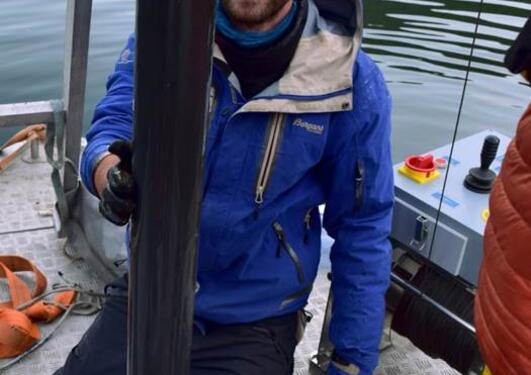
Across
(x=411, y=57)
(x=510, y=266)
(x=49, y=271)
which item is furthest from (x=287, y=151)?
(x=411, y=57)

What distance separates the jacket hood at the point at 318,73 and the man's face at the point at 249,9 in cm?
10

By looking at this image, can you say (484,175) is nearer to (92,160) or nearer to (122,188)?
(92,160)

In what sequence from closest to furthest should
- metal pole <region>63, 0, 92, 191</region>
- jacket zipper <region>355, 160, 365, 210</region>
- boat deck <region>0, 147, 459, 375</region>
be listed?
1. jacket zipper <region>355, 160, 365, 210</region>
2. boat deck <region>0, 147, 459, 375</region>
3. metal pole <region>63, 0, 92, 191</region>

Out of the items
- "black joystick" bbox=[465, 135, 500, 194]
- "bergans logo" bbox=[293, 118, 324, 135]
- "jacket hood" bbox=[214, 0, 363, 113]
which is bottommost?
"black joystick" bbox=[465, 135, 500, 194]

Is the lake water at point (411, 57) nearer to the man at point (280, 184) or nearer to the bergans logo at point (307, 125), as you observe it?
the man at point (280, 184)

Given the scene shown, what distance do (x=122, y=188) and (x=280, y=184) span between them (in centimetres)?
109

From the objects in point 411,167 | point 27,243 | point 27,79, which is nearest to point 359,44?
point 411,167

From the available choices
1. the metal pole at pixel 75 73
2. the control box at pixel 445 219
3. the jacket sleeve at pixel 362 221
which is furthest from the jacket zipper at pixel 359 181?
the metal pole at pixel 75 73

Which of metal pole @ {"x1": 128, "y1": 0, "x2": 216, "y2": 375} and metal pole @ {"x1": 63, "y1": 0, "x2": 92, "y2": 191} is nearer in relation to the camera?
metal pole @ {"x1": 128, "y1": 0, "x2": 216, "y2": 375}

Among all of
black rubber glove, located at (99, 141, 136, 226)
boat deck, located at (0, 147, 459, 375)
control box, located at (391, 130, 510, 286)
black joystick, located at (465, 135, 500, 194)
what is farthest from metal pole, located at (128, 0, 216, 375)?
boat deck, located at (0, 147, 459, 375)

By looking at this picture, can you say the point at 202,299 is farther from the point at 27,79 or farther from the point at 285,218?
the point at 27,79

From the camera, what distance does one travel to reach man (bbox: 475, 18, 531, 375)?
110 centimetres

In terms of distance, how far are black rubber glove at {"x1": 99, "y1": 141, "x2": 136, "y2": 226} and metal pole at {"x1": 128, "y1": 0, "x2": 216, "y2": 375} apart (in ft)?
0.06

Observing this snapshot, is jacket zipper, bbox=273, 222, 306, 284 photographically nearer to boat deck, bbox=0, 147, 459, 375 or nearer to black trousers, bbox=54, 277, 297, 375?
black trousers, bbox=54, 277, 297, 375
